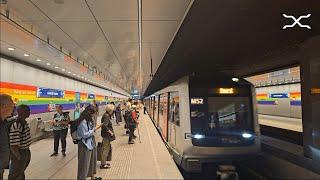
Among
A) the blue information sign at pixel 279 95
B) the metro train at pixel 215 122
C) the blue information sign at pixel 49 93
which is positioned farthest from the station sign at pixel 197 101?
the blue information sign at pixel 279 95

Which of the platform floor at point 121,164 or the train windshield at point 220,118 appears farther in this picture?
the train windshield at point 220,118

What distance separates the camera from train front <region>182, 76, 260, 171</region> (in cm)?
687

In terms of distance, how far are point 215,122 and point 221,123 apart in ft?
0.53

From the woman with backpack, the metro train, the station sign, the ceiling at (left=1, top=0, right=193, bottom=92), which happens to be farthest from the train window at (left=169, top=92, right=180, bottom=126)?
the woman with backpack

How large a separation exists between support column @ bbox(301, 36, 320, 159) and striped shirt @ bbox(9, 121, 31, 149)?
674cm

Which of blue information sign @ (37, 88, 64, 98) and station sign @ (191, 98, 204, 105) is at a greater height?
blue information sign @ (37, 88, 64, 98)

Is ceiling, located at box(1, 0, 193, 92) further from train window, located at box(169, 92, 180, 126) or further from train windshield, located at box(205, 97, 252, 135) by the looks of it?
train windshield, located at box(205, 97, 252, 135)

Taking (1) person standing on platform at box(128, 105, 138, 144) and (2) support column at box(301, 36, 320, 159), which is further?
(1) person standing on platform at box(128, 105, 138, 144)

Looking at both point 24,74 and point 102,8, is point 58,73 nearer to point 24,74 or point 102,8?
point 24,74

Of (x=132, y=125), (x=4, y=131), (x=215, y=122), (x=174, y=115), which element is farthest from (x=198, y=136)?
(x=4, y=131)

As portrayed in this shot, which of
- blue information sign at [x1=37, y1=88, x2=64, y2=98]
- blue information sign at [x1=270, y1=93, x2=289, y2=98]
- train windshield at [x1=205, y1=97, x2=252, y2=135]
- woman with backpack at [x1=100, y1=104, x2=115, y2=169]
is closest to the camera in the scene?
woman with backpack at [x1=100, y1=104, x2=115, y2=169]

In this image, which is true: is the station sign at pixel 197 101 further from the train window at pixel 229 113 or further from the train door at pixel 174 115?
the train door at pixel 174 115

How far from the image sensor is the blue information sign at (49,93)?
1177 centimetres

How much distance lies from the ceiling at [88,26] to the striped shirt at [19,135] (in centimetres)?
222
